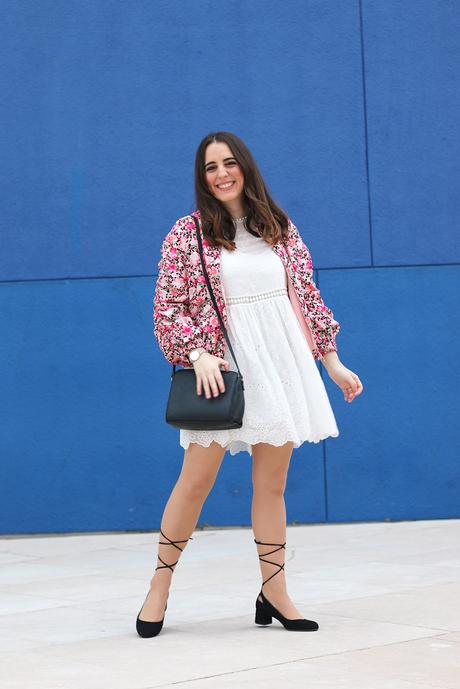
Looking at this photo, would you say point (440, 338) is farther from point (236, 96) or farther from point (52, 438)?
point (52, 438)

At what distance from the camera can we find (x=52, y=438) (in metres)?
7.37

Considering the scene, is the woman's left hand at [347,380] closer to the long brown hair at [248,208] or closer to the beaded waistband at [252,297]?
the beaded waistband at [252,297]

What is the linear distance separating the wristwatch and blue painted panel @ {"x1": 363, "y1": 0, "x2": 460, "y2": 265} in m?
3.12

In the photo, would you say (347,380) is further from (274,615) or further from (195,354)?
(274,615)

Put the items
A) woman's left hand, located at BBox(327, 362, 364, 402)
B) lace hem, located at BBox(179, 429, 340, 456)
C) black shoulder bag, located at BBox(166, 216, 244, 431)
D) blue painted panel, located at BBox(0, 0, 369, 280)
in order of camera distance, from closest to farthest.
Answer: black shoulder bag, located at BBox(166, 216, 244, 431) → lace hem, located at BBox(179, 429, 340, 456) → woman's left hand, located at BBox(327, 362, 364, 402) → blue painted panel, located at BBox(0, 0, 369, 280)

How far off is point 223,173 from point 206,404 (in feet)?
2.88

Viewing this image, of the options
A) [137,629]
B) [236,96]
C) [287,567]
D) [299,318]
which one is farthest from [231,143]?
[236,96]

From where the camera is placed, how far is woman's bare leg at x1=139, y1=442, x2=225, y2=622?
4582mm

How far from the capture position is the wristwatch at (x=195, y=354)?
4.49 metres

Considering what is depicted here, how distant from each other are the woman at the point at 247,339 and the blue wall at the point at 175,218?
2714 millimetres

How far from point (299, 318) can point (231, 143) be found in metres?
0.70

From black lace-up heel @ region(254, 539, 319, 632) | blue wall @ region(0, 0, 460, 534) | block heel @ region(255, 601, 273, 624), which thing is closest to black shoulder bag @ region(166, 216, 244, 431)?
black lace-up heel @ region(254, 539, 319, 632)

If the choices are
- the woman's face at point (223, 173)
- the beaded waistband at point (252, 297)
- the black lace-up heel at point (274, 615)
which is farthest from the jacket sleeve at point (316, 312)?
the black lace-up heel at point (274, 615)

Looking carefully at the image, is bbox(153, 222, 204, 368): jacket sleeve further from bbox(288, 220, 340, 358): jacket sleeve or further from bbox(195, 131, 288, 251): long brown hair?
bbox(288, 220, 340, 358): jacket sleeve
